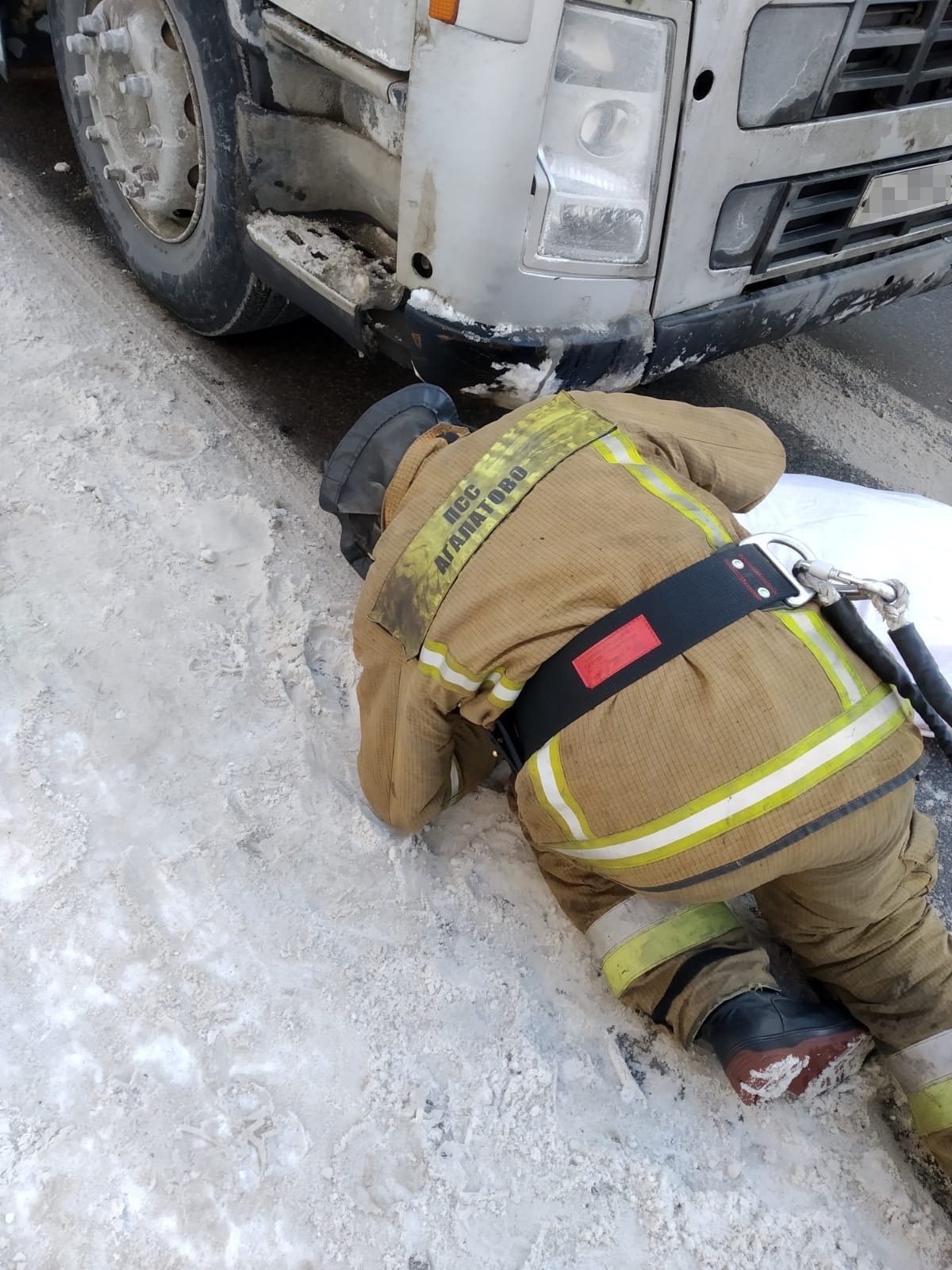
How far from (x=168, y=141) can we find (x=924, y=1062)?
2.87 metres

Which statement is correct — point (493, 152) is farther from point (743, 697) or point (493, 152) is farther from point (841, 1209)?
point (841, 1209)

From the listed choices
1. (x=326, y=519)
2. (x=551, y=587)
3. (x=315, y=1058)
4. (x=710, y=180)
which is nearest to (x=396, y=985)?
(x=315, y=1058)

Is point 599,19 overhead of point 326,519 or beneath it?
overhead

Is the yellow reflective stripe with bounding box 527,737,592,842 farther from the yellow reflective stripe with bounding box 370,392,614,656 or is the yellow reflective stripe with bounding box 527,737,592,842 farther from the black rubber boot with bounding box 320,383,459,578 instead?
the black rubber boot with bounding box 320,383,459,578

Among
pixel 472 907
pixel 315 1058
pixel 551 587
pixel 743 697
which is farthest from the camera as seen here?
pixel 472 907

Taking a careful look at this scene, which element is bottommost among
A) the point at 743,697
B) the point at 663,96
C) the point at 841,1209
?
the point at 841,1209

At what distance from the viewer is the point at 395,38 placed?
1.80m

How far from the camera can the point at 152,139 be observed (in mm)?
2619

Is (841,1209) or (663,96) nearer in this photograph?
(841,1209)

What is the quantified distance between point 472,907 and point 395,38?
1.71m

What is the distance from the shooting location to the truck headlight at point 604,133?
173cm

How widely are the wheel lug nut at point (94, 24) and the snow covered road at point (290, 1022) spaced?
145 cm

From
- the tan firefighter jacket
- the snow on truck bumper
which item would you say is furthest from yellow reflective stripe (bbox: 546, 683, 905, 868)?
the snow on truck bumper

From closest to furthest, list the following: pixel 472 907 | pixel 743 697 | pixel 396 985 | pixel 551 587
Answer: pixel 743 697, pixel 551 587, pixel 396 985, pixel 472 907
